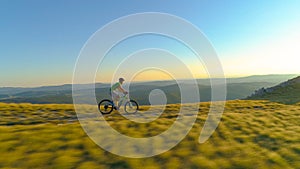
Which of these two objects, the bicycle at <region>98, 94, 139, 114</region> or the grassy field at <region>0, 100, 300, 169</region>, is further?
the bicycle at <region>98, 94, 139, 114</region>

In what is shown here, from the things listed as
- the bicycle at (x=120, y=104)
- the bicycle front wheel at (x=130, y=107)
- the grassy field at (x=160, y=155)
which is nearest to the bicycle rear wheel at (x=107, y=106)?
the bicycle at (x=120, y=104)

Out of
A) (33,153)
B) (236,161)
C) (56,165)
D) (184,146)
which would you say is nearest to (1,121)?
(33,153)

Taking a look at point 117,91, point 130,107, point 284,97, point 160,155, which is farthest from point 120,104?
point 284,97

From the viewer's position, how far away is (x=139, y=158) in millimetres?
11836

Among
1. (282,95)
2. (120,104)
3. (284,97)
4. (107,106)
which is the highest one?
(120,104)

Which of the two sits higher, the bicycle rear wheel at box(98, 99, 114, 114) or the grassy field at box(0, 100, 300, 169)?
the bicycle rear wheel at box(98, 99, 114, 114)

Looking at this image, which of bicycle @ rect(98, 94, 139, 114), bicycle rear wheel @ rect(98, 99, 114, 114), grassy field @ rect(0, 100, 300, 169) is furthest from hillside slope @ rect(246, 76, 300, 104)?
bicycle rear wheel @ rect(98, 99, 114, 114)

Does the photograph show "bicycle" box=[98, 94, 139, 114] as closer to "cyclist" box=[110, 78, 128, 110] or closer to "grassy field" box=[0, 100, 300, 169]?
"cyclist" box=[110, 78, 128, 110]

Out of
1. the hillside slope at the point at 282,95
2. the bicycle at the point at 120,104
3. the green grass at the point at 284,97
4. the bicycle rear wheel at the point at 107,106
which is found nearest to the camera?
the bicycle rear wheel at the point at 107,106

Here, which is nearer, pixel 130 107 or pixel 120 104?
pixel 120 104

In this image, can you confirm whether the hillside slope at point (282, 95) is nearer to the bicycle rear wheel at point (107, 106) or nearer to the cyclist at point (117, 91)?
the cyclist at point (117, 91)

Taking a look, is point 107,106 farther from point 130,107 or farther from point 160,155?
point 160,155

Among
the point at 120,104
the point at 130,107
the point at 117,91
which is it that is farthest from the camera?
the point at 130,107

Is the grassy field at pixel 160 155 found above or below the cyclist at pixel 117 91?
below
